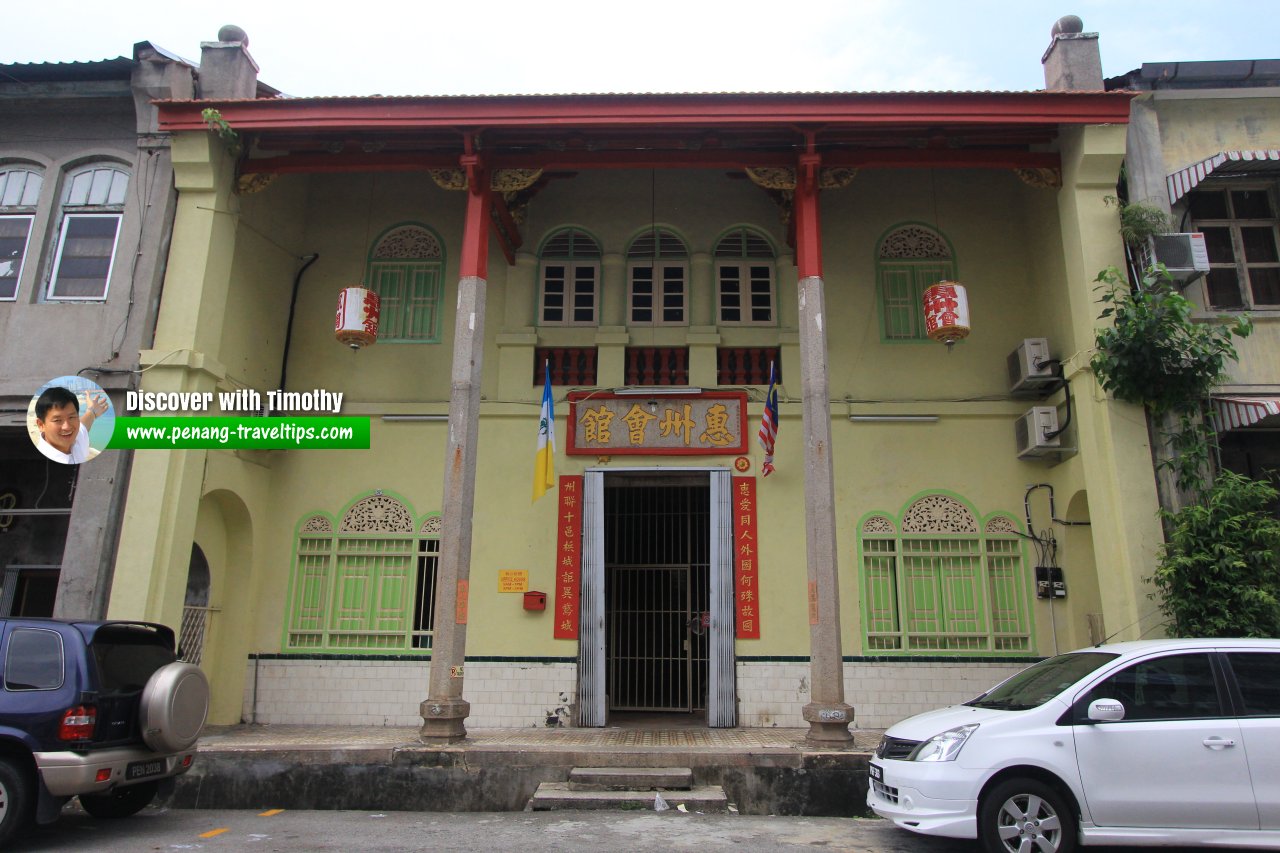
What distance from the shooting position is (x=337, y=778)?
25.4ft

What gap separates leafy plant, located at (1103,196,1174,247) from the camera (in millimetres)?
9430

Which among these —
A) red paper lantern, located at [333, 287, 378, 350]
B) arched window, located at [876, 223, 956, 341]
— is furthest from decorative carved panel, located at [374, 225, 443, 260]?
arched window, located at [876, 223, 956, 341]

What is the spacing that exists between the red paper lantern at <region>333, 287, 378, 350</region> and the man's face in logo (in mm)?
2944

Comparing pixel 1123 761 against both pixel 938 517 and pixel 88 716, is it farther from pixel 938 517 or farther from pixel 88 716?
pixel 88 716

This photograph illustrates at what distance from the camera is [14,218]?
1059 centimetres

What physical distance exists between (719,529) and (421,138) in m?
5.90

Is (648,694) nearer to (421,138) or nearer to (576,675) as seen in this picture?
(576,675)

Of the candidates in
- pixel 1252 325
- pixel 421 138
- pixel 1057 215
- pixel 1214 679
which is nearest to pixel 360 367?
pixel 421 138

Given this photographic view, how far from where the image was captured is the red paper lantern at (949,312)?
9906 millimetres

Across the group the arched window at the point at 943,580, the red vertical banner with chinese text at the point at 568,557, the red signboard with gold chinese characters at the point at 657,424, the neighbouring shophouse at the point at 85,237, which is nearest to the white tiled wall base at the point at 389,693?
the red vertical banner with chinese text at the point at 568,557

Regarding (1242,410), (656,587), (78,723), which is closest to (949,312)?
(1242,410)

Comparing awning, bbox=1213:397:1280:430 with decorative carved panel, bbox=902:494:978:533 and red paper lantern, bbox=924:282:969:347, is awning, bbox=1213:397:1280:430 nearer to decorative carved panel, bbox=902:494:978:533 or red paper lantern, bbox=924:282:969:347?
red paper lantern, bbox=924:282:969:347

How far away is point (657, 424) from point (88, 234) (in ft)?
23.9

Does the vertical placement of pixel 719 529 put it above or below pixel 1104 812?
→ above
